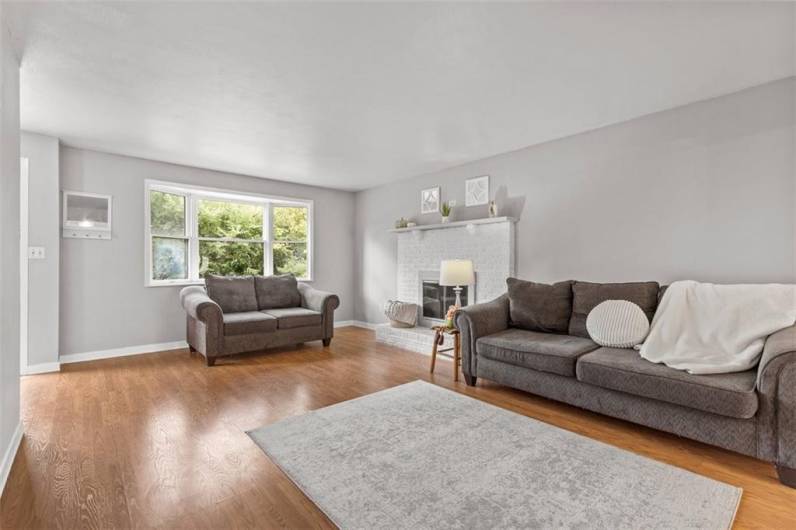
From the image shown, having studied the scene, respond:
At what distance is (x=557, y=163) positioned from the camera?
13.0 ft

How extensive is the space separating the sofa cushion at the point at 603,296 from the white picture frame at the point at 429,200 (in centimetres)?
233

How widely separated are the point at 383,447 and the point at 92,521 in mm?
1366

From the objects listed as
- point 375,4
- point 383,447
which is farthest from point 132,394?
point 375,4

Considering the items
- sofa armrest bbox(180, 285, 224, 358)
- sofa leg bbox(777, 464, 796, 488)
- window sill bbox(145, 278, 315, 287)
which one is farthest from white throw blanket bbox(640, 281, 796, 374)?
window sill bbox(145, 278, 315, 287)

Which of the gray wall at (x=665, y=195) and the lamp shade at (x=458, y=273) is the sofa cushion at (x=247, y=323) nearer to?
the lamp shade at (x=458, y=273)

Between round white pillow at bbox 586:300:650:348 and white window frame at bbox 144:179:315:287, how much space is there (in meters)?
4.44

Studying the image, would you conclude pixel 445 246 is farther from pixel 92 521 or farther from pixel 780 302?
pixel 92 521

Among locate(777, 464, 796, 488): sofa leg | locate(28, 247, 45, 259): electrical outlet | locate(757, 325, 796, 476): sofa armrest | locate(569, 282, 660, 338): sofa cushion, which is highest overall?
locate(28, 247, 45, 259): electrical outlet

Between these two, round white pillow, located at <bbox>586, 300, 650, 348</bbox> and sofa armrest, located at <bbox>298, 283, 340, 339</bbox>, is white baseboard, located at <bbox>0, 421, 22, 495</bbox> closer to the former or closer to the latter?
sofa armrest, located at <bbox>298, 283, 340, 339</bbox>

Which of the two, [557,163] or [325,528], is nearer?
[325,528]

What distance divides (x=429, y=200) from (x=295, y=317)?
2.43 metres

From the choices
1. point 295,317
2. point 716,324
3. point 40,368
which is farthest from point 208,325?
point 716,324

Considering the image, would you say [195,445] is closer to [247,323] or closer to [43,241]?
[247,323]

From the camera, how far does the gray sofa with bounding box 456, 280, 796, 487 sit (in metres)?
1.96
